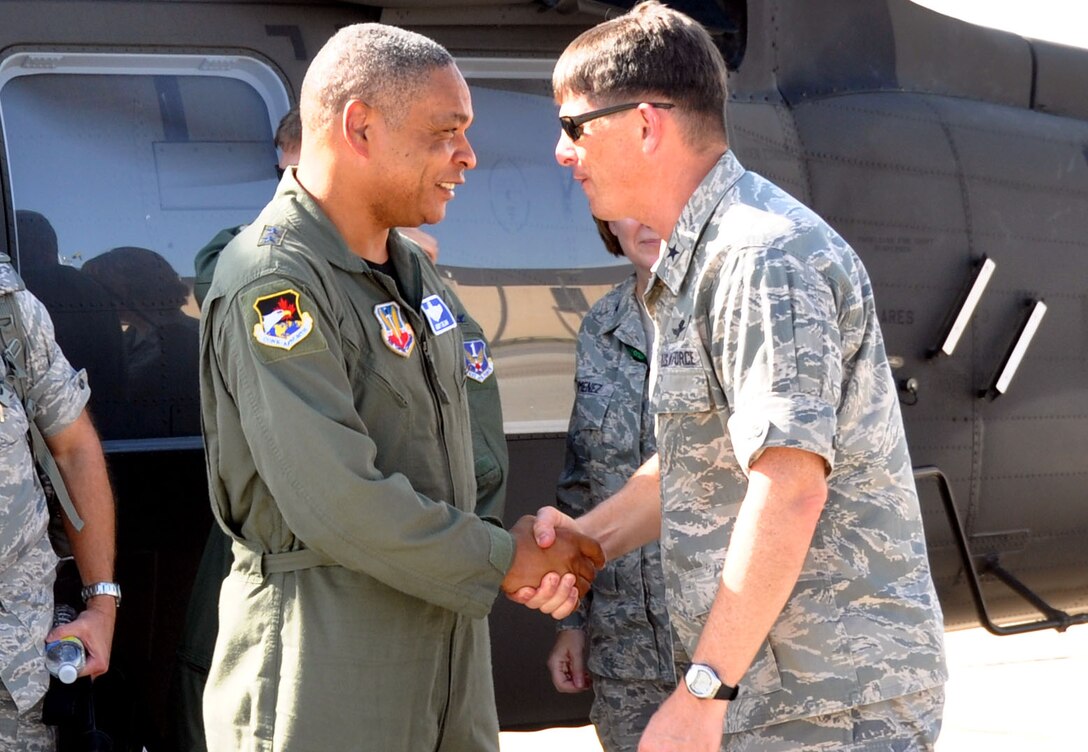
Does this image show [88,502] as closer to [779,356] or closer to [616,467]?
[616,467]

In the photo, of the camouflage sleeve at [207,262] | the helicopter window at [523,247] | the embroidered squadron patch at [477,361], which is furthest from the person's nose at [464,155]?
the helicopter window at [523,247]

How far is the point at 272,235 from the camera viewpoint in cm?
252

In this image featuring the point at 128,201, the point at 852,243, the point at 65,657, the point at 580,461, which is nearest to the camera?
the point at 65,657

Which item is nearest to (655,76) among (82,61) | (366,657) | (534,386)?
(366,657)

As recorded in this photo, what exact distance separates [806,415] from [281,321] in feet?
3.07

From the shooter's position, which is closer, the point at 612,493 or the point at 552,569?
the point at 552,569

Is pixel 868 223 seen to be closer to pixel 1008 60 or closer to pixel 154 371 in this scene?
pixel 1008 60

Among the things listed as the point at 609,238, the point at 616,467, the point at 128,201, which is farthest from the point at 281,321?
the point at 128,201

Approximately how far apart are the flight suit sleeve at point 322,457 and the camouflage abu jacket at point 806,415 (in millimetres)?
446

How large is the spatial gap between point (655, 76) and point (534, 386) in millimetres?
1656

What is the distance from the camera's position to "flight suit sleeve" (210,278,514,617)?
2346mm

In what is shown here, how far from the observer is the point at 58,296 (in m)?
3.50

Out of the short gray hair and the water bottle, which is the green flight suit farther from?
the water bottle

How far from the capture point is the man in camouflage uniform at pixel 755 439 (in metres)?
2.09
